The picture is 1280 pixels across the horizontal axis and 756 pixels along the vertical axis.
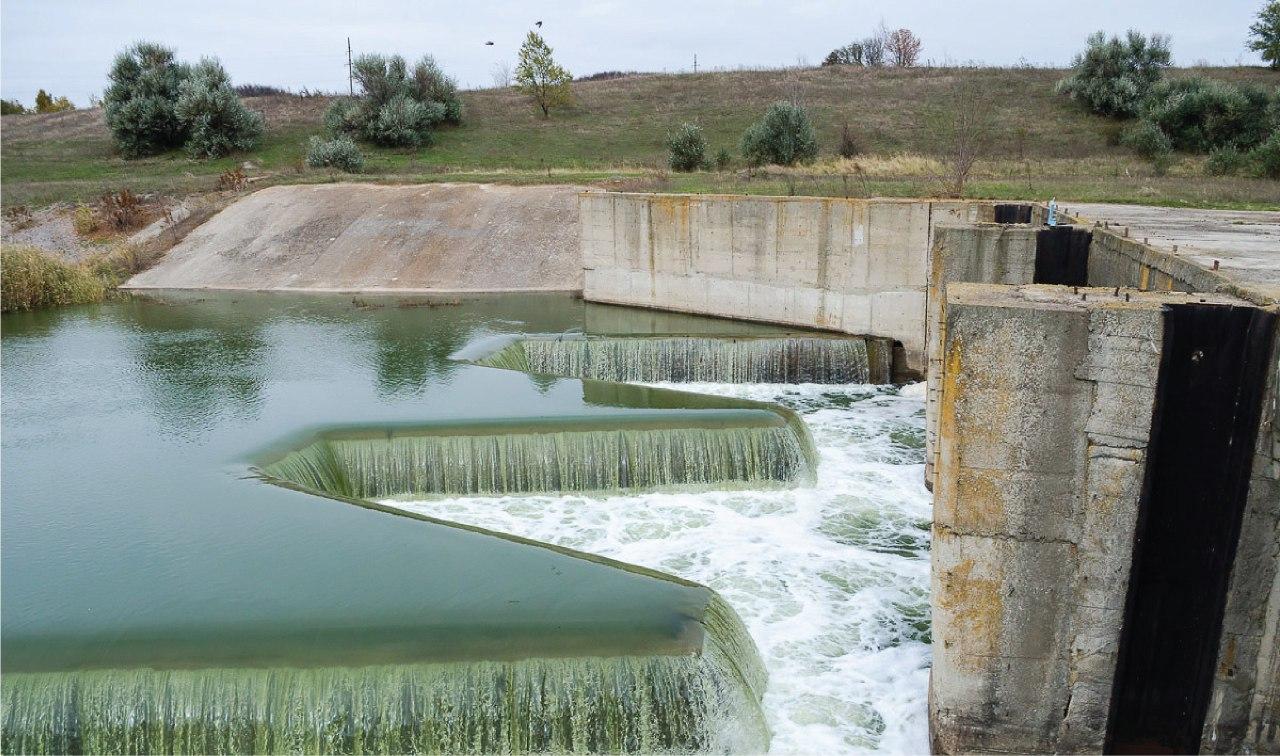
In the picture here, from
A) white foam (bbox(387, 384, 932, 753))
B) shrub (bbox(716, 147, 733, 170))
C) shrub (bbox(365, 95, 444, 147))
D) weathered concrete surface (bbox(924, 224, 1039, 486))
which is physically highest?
shrub (bbox(365, 95, 444, 147))

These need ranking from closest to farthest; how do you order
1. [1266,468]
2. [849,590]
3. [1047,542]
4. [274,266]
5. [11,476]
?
[1266,468]
[1047,542]
[849,590]
[11,476]
[274,266]

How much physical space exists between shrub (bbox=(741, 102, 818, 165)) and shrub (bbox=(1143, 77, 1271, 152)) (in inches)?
546

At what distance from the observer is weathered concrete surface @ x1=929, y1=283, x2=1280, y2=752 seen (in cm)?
566

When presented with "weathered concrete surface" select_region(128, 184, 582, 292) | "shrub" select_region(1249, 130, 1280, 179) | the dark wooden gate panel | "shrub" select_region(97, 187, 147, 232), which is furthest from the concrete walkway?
"shrub" select_region(97, 187, 147, 232)

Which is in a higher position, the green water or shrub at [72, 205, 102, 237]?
shrub at [72, 205, 102, 237]

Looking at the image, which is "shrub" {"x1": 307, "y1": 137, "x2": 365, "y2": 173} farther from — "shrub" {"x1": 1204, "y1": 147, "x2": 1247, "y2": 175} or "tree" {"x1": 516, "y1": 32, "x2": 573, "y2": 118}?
"shrub" {"x1": 1204, "y1": 147, "x2": 1247, "y2": 175}

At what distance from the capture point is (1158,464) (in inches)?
229

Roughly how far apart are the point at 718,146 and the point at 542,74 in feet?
39.4

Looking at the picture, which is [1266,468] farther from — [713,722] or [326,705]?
[326,705]

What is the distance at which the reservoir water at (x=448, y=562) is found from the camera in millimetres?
6809

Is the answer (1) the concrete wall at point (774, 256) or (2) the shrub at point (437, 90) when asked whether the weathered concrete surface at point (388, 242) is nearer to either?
(1) the concrete wall at point (774, 256)

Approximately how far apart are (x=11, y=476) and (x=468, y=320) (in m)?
9.76

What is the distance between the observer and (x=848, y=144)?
36.5 m

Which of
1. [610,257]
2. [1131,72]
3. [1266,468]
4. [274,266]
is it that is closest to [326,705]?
[1266,468]
